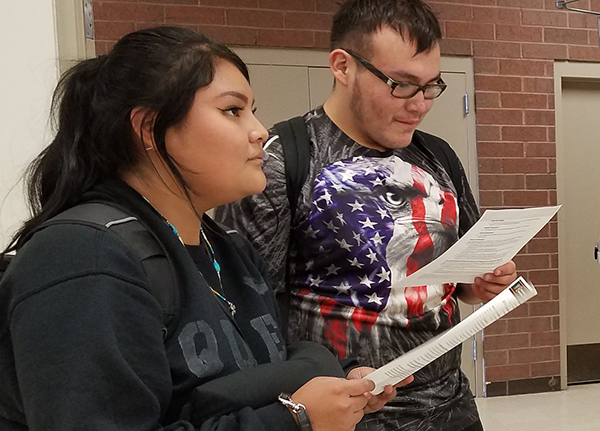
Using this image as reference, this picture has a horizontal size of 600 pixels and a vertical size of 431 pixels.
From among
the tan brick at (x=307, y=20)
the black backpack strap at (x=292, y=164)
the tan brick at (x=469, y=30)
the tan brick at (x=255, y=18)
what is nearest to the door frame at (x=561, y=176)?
the tan brick at (x=469, y=30)

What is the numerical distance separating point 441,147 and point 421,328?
1.51ft

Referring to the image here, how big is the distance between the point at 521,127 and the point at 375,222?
3.19 metres

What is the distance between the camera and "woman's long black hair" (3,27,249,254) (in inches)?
32.4

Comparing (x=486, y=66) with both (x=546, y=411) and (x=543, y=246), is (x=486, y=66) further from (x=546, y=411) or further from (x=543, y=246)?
(x=546, y=411)

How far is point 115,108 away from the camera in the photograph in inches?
32.9

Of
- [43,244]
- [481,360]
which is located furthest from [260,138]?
[481,360]

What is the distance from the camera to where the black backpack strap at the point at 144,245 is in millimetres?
720

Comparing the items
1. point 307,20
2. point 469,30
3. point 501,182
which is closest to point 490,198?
point 501,182

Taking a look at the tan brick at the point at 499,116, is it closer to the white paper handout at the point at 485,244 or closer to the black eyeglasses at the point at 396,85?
the black eyeglasses at the point at 396,85

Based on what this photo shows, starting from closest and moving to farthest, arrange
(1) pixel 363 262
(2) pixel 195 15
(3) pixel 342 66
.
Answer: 1. (1) pixel 363 262
2. (3) pixel 342 66
3. (2) pixel 195 15

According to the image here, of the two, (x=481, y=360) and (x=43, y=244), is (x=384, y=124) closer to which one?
(x=43, y=244)

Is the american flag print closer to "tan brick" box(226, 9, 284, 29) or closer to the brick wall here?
"tan brick" box(226, 9, 284, 29)

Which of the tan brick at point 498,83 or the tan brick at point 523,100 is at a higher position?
the tan brick at point 498,83

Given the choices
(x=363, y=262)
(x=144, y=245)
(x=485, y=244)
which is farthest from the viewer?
(x=363, y=262)
